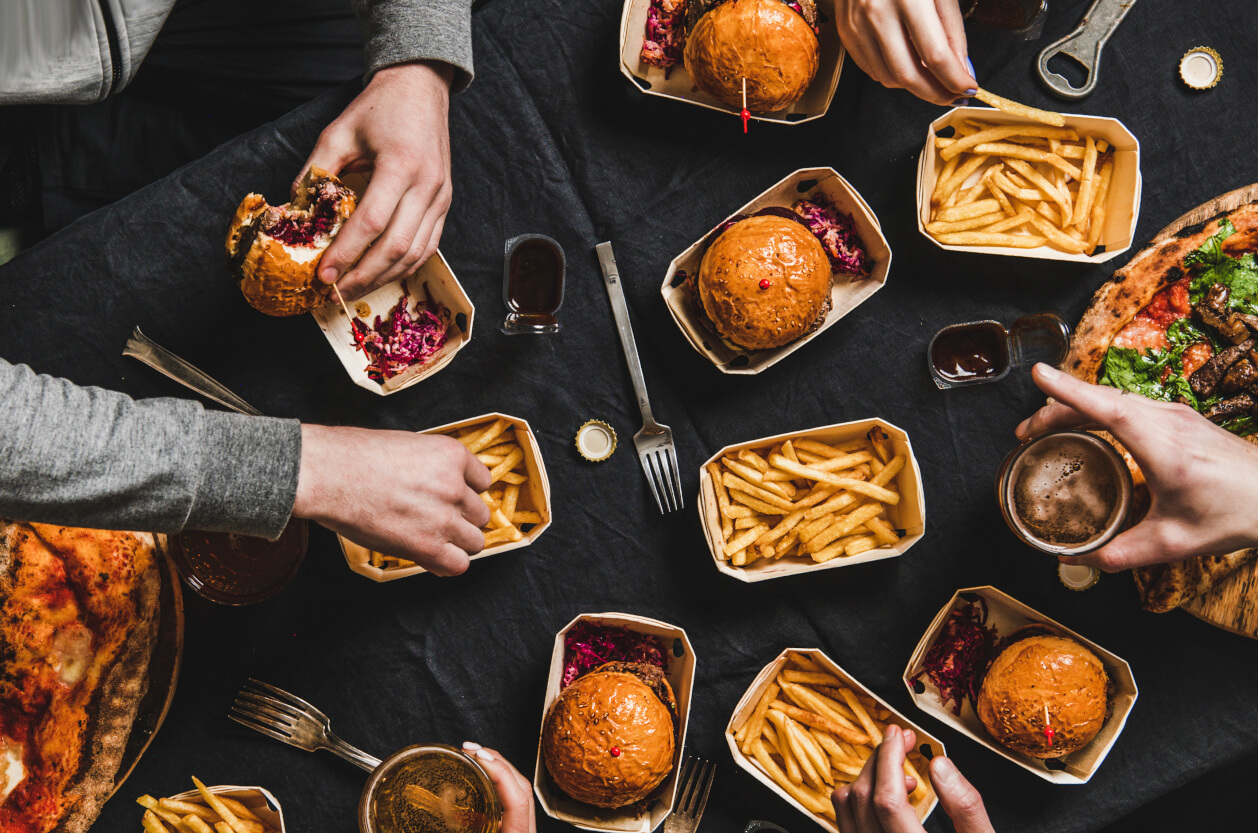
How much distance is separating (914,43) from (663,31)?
92 centimetres

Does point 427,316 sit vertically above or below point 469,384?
above

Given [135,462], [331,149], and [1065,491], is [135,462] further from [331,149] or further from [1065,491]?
[1065,491]

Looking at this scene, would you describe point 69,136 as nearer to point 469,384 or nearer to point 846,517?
point 469,384

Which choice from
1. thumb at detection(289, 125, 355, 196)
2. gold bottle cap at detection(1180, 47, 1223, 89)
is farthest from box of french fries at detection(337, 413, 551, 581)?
gold bottle cap at detection(1180, 47, 1223, 89)

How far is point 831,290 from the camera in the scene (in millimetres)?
2797

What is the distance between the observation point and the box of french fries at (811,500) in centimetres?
259

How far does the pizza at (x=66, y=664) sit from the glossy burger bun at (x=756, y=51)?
2574 millimetres

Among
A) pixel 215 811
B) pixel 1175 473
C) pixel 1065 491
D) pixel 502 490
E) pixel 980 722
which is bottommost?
pixel 215 811

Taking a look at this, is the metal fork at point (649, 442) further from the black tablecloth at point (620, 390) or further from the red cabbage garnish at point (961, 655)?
the red cabbage garnish at point (961, 655)

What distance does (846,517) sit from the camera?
262cm

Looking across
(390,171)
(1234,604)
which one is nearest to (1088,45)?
(1234,604)

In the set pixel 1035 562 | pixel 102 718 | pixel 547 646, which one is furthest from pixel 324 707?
pixel 1035 562

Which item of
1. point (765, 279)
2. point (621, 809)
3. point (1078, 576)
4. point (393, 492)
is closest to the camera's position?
point (393, 492)

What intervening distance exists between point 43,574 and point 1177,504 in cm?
365
